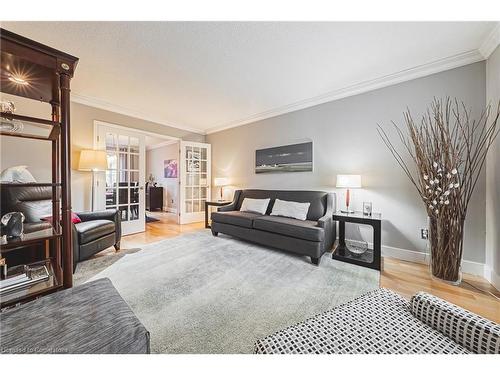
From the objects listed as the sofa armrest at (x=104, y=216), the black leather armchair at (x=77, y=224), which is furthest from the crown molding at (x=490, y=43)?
the sofa armrest at (x=104, y=216)

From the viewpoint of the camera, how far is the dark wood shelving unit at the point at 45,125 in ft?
3.15

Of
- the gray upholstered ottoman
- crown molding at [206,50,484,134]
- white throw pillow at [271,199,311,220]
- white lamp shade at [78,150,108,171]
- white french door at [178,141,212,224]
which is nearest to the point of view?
the gray upholstered ottoman

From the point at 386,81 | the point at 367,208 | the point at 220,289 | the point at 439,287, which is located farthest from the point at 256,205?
the point at 386,81

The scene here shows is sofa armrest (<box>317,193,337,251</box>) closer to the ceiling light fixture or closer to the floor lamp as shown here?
the ceiling light fixture

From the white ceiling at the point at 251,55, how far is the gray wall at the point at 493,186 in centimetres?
23

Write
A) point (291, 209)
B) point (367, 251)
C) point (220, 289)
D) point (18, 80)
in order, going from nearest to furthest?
point (18, 80)
point (220, 289)
point (367, 251)
point (291, 209)

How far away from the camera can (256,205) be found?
11.6ft

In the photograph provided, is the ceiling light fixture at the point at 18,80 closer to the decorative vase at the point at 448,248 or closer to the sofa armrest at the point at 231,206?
the sofa armrest at the point at 231,206

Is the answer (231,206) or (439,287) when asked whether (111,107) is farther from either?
(439,287)

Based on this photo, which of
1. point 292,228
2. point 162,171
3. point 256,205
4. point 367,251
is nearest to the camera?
point 292,228

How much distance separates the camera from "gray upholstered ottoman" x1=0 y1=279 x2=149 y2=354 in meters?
0.67

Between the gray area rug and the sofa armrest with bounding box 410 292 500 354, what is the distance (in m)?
0.80

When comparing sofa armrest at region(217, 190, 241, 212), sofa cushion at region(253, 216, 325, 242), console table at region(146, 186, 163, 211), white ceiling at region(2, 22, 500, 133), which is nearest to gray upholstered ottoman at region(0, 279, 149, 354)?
sofa cushion at region(253, 216, 325, 242)

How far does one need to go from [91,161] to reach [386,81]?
Result: 14.5ft
